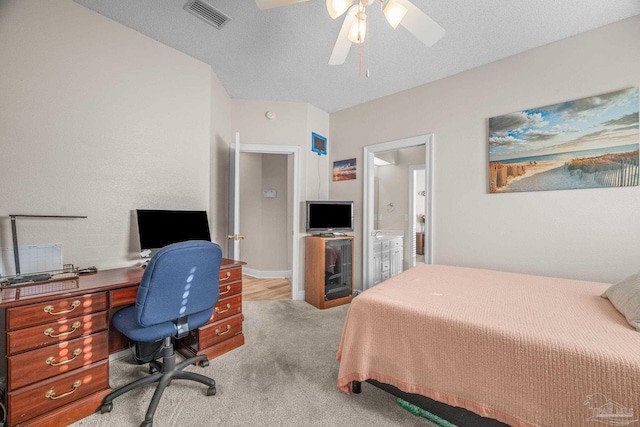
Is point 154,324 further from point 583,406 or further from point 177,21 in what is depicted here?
point 177,21

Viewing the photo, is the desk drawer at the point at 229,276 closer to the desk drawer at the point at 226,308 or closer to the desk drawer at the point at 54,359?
the desk drawer at the point at 226,308

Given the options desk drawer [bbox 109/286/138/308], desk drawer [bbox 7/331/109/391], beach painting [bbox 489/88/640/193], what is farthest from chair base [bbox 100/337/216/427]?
beach painting [bbox 489/88/640/193]

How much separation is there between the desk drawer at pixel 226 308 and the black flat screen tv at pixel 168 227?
639 millimetres

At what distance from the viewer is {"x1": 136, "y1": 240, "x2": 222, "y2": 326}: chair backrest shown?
143 centimetres

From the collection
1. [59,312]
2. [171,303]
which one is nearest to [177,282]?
[171,303]

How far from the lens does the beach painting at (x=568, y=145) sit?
2.07 metres

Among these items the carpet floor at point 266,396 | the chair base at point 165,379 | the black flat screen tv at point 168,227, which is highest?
the black flat screen tv at point 168,227

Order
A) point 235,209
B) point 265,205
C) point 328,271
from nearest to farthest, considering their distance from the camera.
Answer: point 235,209 < point 328,271 < point 265,205

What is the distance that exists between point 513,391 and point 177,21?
3.31 m

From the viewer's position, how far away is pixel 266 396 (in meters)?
1.69

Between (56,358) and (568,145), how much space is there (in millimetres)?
4056

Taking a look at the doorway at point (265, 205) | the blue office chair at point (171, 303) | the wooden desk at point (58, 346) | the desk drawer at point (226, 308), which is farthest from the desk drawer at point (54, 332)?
the doorway at point (265, 205)

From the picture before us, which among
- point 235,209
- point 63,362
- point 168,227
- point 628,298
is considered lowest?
point 63,362

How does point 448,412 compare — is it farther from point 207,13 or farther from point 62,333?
point 207,13
